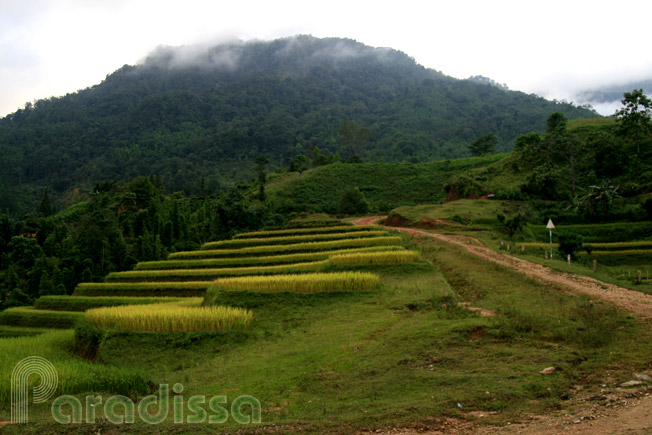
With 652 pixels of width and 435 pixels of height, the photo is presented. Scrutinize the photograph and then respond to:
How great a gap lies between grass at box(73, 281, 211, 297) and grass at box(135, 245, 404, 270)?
2808 millimetres

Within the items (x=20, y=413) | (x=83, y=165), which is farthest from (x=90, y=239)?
(x=83, y=165)

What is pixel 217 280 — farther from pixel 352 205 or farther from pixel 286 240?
pixel 352 205

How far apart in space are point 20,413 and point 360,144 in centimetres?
9573

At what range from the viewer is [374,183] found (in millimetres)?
63781

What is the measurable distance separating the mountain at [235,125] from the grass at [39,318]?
50.8 metres

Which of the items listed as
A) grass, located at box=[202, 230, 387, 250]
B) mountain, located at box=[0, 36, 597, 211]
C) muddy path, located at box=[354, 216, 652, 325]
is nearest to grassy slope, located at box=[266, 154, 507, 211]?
mountain, located at box=[0, 36, 597, 211]

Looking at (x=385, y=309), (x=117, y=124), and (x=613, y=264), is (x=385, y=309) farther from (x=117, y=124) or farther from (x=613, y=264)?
(x=117, y=124)

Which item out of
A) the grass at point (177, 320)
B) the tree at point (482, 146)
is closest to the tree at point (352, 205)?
the grass at point (177, 320)

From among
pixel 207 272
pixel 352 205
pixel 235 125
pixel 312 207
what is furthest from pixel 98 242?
pixel 235 125

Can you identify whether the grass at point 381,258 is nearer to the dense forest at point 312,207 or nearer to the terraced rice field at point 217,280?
the terraced rice field at point 217,280

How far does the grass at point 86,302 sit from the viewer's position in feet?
Result: 67.8

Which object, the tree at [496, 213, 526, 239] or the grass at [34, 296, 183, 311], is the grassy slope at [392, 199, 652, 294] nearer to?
the tree at [496, 213, 526, 239]

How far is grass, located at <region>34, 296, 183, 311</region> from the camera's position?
20.7 meters

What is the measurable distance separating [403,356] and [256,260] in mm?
17080
